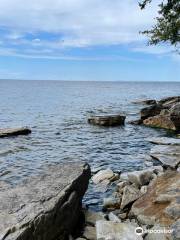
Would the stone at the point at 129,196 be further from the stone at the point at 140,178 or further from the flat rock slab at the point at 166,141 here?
the flat rock slab at the point at 166,141

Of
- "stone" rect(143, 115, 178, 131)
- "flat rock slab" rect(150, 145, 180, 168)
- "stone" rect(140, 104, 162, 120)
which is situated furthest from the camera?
"stone" rect(140, 104, 162, 120)

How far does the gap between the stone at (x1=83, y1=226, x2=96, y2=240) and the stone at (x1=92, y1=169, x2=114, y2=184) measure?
5.72 metres

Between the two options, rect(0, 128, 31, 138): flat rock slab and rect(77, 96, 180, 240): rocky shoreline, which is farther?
rect(0, 128, 31, 138): flat rock slab

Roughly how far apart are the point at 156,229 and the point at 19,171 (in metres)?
10.7

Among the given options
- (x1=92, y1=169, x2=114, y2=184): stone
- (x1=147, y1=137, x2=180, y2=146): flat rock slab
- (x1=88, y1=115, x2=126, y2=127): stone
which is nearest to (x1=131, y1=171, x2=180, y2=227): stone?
(x1=92, y1=169, x2=114, y2=184): stone

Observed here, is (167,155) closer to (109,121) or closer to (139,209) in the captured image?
(139,209)

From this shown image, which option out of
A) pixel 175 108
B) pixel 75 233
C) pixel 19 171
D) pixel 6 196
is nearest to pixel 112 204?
pixel 75 233

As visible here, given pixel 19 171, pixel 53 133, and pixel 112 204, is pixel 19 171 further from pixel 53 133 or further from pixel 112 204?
pixel 53 133

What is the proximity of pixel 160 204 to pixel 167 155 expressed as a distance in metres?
8.64

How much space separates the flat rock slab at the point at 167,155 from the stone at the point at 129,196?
466cm

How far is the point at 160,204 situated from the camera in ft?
35.7

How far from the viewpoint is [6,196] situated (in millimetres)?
9680

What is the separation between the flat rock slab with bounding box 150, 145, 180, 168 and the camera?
17.6 metres

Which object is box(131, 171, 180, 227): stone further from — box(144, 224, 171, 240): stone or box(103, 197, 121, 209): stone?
box(103, 197, 121, 209): stone
